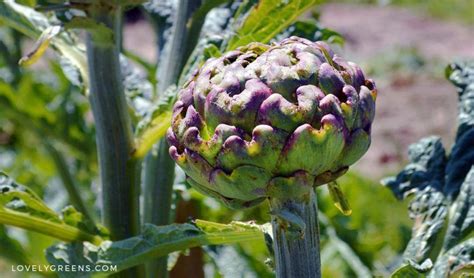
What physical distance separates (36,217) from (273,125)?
0.45m

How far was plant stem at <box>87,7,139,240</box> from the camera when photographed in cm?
112

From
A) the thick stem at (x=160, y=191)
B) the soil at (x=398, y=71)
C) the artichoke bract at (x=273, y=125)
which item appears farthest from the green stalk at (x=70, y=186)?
the soil at (x=398, y=71)

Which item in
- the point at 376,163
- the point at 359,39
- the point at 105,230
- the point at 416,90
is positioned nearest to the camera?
the point at 105,230

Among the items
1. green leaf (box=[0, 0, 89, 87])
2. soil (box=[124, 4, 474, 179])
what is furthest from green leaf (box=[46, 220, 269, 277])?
soil (box=[124, 4, 474, 179])

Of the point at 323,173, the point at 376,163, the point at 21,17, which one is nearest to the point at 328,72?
the point at 323,173

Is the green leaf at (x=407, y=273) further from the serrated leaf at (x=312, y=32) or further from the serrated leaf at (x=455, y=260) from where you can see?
the serrated leaf at (x=312, y=32)

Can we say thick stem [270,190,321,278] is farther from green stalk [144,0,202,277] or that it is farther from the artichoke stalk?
green stalk [144,0,202,277]

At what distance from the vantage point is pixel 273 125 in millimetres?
773

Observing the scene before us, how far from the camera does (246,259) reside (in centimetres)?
161

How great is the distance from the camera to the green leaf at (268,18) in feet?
3.76

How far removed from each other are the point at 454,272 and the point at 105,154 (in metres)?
0.44

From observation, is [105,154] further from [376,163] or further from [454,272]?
[376,163]

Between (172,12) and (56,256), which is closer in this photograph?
(56,256)

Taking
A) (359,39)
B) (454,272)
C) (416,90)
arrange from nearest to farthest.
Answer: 1. (454,272)
2. (416,90)
3. (359,39)
